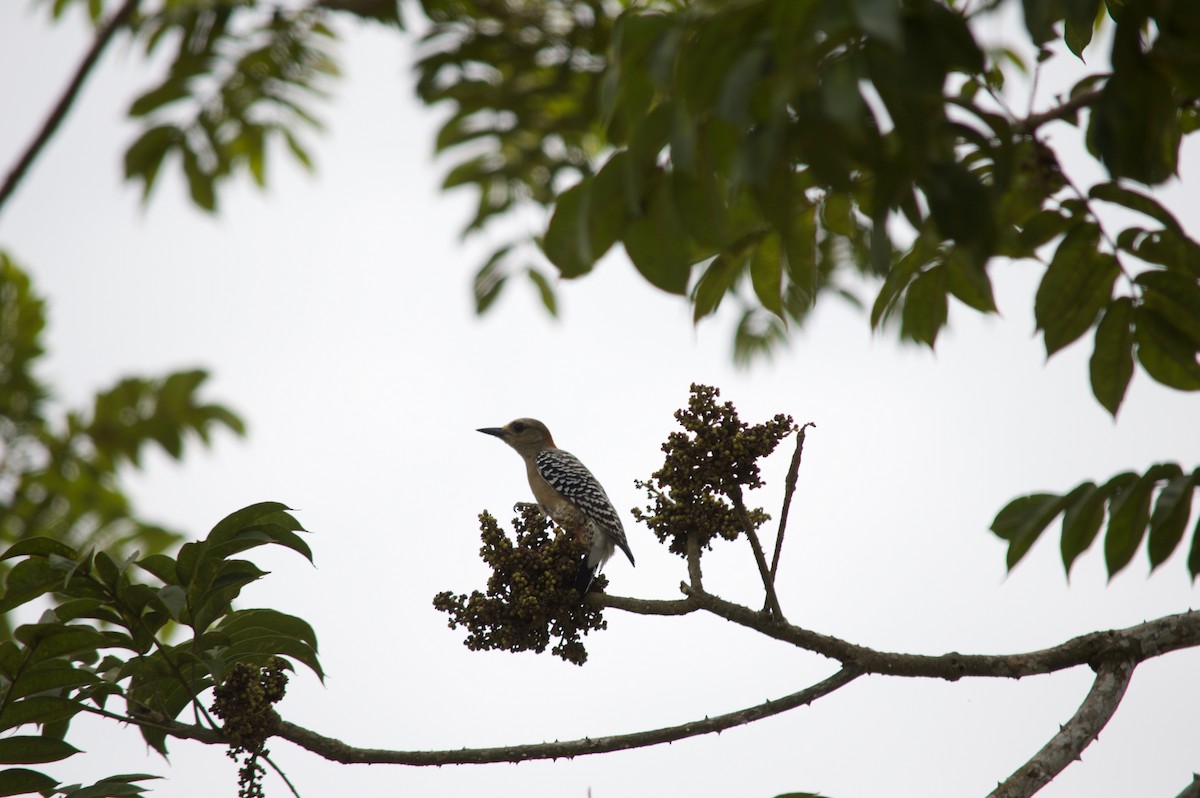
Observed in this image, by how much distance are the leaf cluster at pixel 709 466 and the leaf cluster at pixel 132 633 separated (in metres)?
1.28

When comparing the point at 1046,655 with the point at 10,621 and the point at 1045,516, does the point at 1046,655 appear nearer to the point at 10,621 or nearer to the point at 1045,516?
the point at 1045,516

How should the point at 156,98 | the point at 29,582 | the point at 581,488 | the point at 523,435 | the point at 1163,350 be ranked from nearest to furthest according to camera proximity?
1. the point at 1163,350
2. the point at 29,582
3. the point at 156,98
4. the point at 581,488
5. the point at 523,435

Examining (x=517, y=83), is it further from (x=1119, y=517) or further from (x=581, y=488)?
(x=1119, y=517)

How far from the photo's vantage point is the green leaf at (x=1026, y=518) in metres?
2.53

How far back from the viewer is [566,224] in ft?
8.64

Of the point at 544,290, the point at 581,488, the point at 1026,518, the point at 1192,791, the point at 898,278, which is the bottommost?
the point at 1192,791

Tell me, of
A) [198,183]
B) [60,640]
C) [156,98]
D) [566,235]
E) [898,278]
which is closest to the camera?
[566,235]

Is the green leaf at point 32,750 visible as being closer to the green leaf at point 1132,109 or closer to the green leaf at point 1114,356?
the green leaf at point 1114,356

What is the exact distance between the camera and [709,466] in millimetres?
3736

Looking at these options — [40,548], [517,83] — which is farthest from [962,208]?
[517,83]

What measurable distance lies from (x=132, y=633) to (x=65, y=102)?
1.65m

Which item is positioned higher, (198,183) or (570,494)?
(198,183)

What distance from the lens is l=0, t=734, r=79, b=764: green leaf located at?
10.7ft

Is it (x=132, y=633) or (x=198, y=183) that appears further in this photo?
(x=198, y=183)
